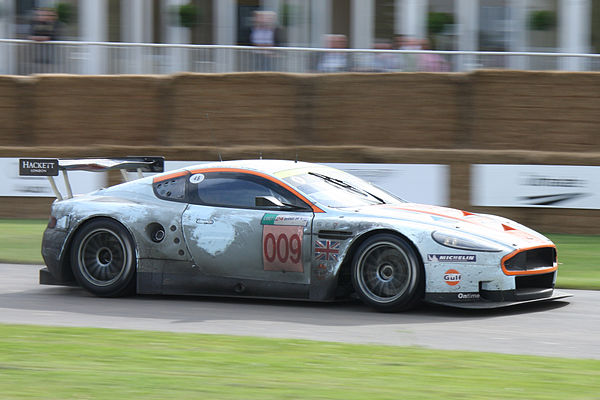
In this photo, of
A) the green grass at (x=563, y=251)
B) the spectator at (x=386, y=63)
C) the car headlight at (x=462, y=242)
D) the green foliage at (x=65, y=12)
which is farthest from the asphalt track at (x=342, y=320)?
the green foliage at (x=65, y=12)

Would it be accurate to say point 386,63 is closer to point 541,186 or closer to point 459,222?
point 541,186

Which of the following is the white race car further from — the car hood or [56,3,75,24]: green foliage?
[56,3,75,24]: green foliage

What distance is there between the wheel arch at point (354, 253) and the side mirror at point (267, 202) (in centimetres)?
75

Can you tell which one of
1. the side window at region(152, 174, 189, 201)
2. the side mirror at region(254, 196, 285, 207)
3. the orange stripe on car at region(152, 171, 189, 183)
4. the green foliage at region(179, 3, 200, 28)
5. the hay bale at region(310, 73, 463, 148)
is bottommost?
the side mirror at region(254, 196, 285, 207)

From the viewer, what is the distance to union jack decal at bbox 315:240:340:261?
746cm

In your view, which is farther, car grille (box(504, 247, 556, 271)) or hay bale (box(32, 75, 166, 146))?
hay bale (box(32, 75, 166, 146))

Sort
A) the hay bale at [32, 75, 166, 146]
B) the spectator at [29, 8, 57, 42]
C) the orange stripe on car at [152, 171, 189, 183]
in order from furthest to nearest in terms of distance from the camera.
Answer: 1. the spectator at [29, 8, 57, 42]
2. the hay bale at [32, 75, 166, 146]
3. the orange stripe on car at [152, 171, 189, 183]

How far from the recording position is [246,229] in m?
7.79

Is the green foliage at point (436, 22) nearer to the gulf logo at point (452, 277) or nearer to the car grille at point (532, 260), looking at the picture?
the car grille at point (532, 260)

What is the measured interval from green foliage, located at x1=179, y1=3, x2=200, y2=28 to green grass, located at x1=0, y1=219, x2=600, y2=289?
9.02m

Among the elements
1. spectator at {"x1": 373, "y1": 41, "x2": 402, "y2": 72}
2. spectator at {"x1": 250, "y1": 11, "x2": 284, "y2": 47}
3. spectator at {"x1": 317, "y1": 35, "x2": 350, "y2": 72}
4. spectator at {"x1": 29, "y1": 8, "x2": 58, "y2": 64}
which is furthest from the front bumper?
spectator at {"x1": 29, "y1": 8, "x2": 58, "y2": 64}

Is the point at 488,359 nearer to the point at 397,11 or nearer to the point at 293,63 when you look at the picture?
the point at 293,63

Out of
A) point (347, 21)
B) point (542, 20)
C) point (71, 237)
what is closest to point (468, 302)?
point (71, 237)

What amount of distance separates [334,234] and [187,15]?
16348 mm
